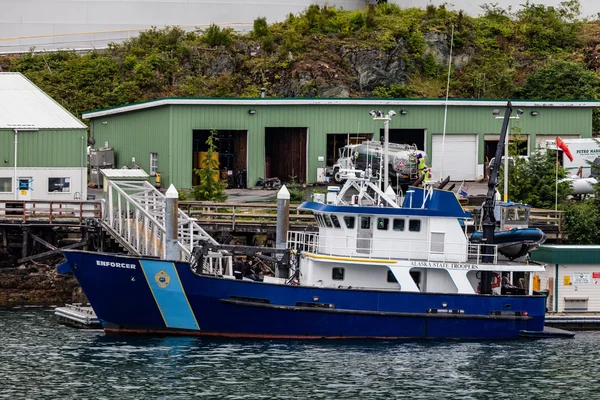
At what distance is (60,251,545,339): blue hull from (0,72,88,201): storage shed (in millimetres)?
→ 11657

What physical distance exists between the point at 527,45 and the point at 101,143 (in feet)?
83.7

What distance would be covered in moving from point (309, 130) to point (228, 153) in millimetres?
4177

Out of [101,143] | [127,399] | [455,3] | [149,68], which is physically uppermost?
[455,3]

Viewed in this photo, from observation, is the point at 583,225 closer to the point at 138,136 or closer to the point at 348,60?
the point at 138,136

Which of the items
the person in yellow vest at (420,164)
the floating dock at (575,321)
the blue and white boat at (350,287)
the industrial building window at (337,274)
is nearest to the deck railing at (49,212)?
the blue and white boat at (350,287)

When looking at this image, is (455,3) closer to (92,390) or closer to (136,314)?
(136,314)

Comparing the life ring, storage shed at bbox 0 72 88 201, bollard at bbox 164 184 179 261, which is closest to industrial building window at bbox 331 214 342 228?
bollard at bbox 164 184 179 261

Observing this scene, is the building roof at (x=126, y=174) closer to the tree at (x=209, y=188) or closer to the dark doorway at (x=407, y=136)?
the tree at (x=209, y=188)

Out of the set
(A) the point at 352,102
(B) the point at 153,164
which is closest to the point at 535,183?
(A) the point at 352,102

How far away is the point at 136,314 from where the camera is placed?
36.4m

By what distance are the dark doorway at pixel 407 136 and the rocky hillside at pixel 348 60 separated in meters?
6.21

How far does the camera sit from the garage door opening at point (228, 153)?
57156mm

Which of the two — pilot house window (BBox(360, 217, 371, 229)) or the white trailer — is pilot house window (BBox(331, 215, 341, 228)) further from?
A: the white trailer

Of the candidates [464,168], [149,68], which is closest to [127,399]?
[464,168]
